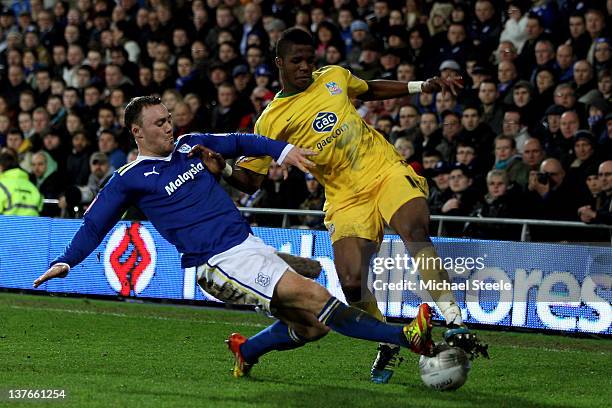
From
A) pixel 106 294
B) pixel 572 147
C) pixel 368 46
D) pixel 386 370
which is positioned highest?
pixel 368 46

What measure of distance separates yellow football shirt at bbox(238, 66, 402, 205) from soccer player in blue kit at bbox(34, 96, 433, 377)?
921 mm

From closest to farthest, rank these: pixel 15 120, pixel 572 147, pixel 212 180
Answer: pixel 212 180, pixel 572 147, pixel 15 120

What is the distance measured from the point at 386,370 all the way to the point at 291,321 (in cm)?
94

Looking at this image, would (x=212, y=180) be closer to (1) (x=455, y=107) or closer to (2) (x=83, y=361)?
(2) (x=83, y=361)

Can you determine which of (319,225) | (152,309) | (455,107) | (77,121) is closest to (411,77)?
(455,107)

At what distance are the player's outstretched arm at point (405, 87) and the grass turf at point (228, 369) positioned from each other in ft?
6.92

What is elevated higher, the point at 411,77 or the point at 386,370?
the point at 411,77

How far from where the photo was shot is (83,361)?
8.80 m

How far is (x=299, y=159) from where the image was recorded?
7.38m

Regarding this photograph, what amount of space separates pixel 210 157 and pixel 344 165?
1.43 meters

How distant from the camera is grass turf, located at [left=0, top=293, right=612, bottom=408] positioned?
7.15 m

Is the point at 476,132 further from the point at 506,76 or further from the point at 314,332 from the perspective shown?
the point at 314,332

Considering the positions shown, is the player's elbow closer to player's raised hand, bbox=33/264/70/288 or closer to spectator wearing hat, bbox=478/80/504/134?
player's raised hand, bbox=33/264/70/288

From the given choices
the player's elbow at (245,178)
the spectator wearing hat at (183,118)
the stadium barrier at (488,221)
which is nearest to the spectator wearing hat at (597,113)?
the stadium barrier at (488,221)
